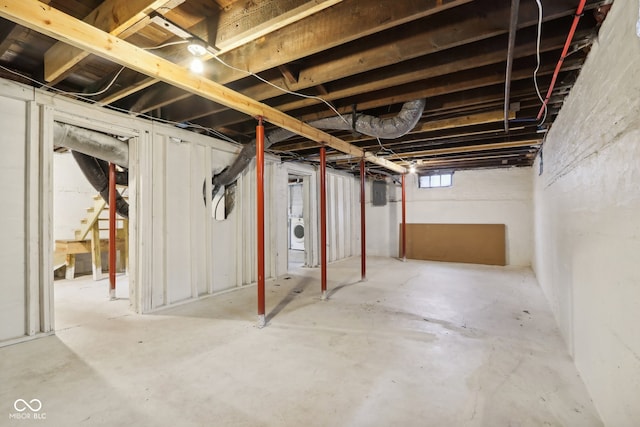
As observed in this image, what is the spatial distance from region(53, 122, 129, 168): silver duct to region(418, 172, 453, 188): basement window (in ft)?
19.6

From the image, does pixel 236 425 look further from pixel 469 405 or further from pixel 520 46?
pixel 520 46

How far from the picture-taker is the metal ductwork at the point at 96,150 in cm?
283

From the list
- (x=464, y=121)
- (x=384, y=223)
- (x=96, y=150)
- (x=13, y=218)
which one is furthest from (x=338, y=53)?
(x=384, y=223)

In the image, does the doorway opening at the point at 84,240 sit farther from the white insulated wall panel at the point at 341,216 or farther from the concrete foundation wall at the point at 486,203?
the concrete foundation wall at the point at 486,203

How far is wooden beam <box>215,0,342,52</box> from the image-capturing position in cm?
161

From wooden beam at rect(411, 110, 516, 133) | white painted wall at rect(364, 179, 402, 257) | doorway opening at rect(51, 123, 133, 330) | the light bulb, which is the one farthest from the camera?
white painted wall at rect(364, 179, 402, 257)

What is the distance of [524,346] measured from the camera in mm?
2338

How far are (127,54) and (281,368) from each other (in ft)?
7.42

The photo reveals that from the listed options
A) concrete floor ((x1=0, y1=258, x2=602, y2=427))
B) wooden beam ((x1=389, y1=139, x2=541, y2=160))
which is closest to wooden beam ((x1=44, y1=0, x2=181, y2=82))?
concrete floor ((x1=0, y1=258, x2=602, y2=427))

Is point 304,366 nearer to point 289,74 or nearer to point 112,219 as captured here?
point 289,74

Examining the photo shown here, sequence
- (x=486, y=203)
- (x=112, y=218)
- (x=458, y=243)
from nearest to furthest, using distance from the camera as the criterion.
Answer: (x=112, y=218) → (x=486, y=203) → (x=458, y=243)

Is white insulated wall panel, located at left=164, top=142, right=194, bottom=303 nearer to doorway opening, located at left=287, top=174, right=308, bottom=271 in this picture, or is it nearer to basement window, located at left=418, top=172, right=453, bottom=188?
doorway opening, located at left=287, top=174, right=308, bottom=271

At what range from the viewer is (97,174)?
12.6ft

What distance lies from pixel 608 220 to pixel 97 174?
499cm
